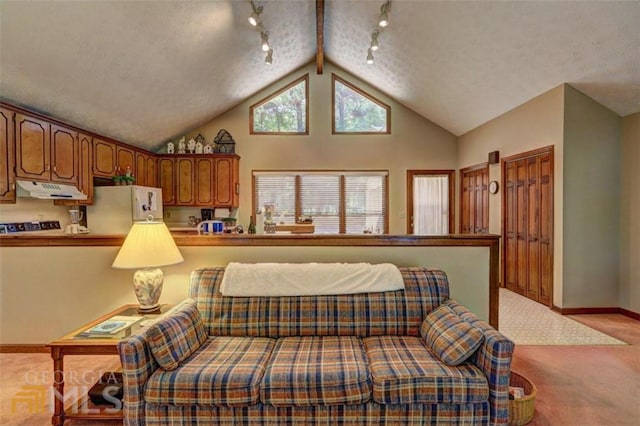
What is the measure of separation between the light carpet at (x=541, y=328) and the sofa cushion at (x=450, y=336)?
1.64 meters

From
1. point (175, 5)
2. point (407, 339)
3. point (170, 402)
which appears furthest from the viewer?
point (175, 5)

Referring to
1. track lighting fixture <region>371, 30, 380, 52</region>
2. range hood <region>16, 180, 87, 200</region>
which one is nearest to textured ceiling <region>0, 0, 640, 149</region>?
track lighting fixture <region>371, 30, 380, 52</region>

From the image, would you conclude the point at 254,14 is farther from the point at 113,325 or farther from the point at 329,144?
the point at 113,325

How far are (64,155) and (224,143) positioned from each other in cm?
284

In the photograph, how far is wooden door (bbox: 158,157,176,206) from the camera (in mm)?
6121

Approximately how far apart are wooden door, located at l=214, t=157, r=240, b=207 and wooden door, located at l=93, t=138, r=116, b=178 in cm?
174

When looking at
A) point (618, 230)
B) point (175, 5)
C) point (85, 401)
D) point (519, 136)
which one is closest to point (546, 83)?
point (519, 136)

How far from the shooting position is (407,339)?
85.3 inches

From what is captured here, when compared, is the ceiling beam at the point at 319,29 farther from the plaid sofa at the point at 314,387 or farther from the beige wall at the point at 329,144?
the plaid sofa at the point at 314,387

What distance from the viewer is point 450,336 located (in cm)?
186

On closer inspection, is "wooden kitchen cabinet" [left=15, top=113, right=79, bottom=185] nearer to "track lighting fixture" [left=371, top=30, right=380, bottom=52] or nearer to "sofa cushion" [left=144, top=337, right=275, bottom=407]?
"sofa cushion" [left=144, top=337, right=275, bottom=407]

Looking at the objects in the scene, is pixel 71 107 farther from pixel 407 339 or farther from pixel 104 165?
Result: pixel 407 339

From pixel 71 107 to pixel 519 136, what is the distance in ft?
19.1

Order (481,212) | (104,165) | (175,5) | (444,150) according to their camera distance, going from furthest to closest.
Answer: (444,150)
(481,212)
(104,165)
(175,5)
